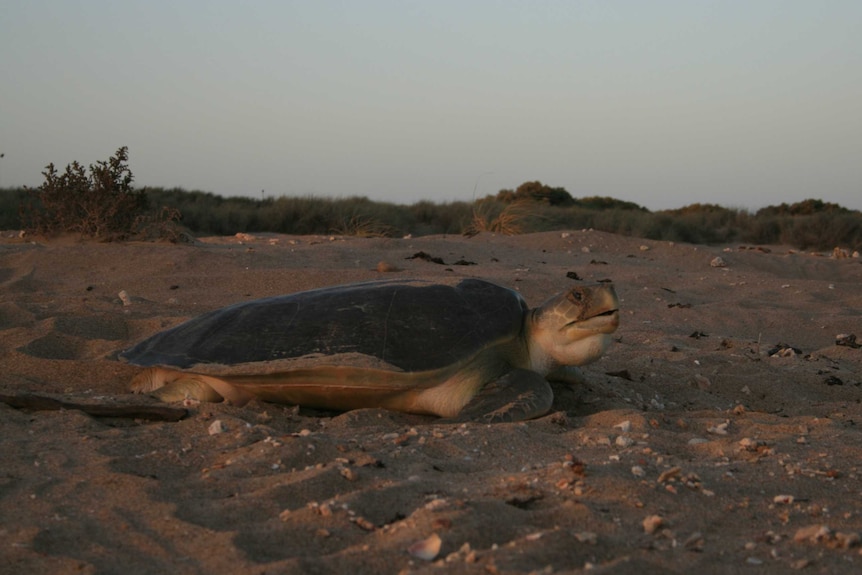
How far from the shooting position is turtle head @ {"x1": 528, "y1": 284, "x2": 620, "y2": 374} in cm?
420

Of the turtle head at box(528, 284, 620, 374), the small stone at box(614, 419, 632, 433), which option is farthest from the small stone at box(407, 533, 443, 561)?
the turtle head at box(528, 284, 620, 374)

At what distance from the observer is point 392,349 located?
13.0 feet

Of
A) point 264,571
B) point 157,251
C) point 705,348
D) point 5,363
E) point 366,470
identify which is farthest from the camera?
point 157,251

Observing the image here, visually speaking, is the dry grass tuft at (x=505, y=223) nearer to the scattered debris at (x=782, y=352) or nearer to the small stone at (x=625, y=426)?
the scattered debris at (x=782, y=352)

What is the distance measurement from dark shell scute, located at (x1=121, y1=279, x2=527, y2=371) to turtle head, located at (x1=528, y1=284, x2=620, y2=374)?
14 centimetres

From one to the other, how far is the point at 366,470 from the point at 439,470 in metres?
0.26

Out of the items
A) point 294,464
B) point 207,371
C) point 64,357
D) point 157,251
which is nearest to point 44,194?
point 157,251

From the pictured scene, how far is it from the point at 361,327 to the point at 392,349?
8.8 inches

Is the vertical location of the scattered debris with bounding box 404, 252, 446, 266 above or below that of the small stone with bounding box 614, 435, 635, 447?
above

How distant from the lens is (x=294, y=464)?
2.95m

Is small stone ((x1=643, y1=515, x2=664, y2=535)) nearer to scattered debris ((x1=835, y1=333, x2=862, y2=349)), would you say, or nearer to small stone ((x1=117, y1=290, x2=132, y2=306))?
scattered debris ((x1=835, y1=333, x2=862, y2=349))

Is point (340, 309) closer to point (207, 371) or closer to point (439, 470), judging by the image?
point (207, 371)

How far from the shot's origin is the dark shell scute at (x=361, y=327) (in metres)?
4.01

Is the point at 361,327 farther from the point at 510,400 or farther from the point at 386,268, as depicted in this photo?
the point at 386,268
